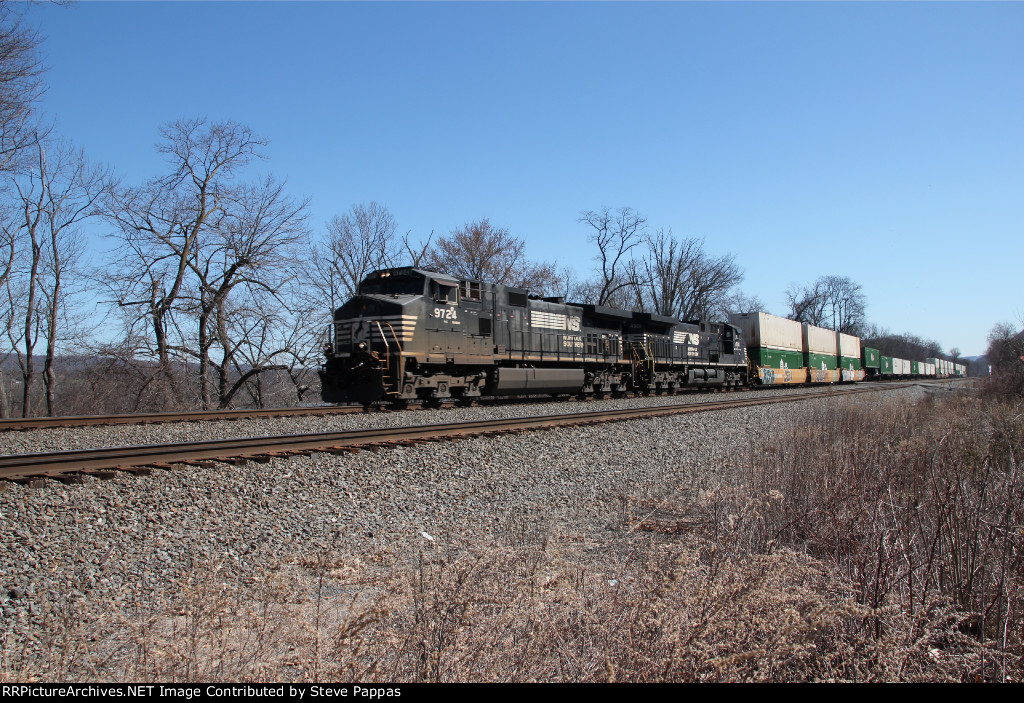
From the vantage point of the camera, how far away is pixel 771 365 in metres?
31.4

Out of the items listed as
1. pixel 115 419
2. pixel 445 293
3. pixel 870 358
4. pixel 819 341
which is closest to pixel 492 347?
pixel 445 293

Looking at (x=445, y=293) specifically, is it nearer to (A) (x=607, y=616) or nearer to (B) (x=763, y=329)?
(A) (x=607, y=616)

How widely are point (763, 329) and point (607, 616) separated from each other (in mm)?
30321

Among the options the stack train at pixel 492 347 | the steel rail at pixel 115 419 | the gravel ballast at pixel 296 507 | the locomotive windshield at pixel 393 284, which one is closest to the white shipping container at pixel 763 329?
the stack train at pixel 492 347

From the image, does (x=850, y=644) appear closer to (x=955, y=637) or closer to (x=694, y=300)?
(x=955, y=637)

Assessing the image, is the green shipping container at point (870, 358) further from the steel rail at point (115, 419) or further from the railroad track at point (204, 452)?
the steel rail at point (115, 419)

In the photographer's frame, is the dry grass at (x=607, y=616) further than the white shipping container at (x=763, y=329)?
No

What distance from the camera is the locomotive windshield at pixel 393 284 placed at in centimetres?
1488

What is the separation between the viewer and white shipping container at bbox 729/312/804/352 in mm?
30781

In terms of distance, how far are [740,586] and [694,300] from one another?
174 ft

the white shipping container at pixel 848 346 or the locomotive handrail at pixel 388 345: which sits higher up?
the white shipping container at pixel 848 346

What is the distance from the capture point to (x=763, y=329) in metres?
30.9

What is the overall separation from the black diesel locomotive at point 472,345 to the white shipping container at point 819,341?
17.1 meters
